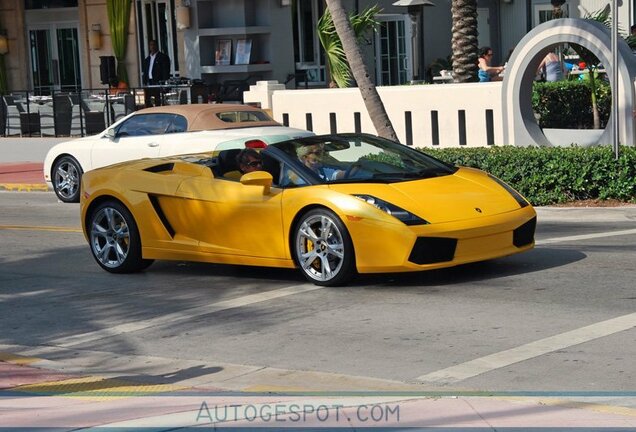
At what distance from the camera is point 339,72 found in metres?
25.3

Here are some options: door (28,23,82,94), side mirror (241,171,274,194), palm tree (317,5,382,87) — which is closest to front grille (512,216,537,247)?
side mirror (241,171,274,194)

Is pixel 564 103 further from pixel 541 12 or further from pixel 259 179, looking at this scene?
pixel 259 179

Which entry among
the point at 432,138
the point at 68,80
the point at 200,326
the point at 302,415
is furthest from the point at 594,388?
the point at 68,80

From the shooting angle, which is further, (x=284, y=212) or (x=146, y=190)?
(x=146, y=190)

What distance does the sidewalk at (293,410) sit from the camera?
6.36m

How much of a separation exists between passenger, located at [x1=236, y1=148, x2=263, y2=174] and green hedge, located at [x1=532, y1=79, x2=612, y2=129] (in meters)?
11.9

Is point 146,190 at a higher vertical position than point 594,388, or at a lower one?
higher

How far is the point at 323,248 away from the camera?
35.2 ft

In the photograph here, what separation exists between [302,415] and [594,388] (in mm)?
1822

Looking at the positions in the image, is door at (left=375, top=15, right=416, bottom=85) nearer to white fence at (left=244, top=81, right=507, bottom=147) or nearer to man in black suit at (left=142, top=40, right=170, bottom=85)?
man in black suit at (left=142, top=40, right=170, bottom=85)

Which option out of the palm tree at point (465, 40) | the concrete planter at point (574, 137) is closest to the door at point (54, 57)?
the palm tree at point (465, 40)

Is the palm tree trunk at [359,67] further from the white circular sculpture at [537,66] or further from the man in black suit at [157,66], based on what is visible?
the man in black suit at [157,66]

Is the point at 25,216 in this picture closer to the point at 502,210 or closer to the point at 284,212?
the point at 284,212

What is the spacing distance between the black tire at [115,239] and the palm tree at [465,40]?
1118 centimetres
